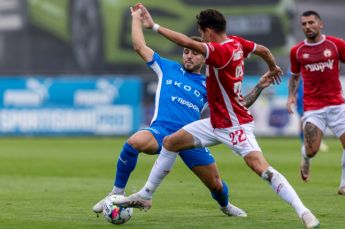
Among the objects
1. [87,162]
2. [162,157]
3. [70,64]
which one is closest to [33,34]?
[70,64]

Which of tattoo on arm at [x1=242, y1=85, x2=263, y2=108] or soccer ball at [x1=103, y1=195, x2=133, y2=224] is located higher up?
tattoo on arm at [x1=242, y1=85, x2=263, y2=108]

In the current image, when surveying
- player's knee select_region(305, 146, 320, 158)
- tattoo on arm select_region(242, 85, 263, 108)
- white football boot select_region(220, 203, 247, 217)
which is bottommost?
player's knee select_region(305, 146, 320, 158)

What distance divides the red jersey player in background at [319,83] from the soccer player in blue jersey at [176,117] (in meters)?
3.12

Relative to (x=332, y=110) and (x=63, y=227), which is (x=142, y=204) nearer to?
(x=63, y=227)

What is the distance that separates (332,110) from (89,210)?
440 cm

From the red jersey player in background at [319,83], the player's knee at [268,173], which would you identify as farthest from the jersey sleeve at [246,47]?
the red jersey player in background at [319,83]

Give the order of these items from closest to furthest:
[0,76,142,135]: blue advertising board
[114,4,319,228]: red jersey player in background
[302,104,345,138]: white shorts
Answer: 1. [114,4,319,228]: red jersey player in background
2. [302,104,345,138]: white shorts
3. [0,76,142,135]: blue advertising board

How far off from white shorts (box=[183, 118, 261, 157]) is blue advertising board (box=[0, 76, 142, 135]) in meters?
19.6

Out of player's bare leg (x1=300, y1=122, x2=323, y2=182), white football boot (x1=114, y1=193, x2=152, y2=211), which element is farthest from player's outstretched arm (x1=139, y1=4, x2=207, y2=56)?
player's bare leg (x1=300, y1=122, x2=323, y2=182)

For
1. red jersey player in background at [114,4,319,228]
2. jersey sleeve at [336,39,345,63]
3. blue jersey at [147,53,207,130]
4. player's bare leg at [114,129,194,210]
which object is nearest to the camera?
red jersey player in background at [114,4,319,228]

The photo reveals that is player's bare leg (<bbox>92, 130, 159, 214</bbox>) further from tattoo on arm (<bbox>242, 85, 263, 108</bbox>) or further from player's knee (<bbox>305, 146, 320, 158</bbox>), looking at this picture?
player's knee (<bbox>305, 146, 320, 158</bbox>)

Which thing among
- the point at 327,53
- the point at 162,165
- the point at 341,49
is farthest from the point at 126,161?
the point at 341,49

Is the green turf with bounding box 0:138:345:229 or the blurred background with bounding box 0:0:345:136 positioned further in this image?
the blurred background with bounding box 0:0:345:136

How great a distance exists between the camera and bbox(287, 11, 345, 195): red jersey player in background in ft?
47.1
